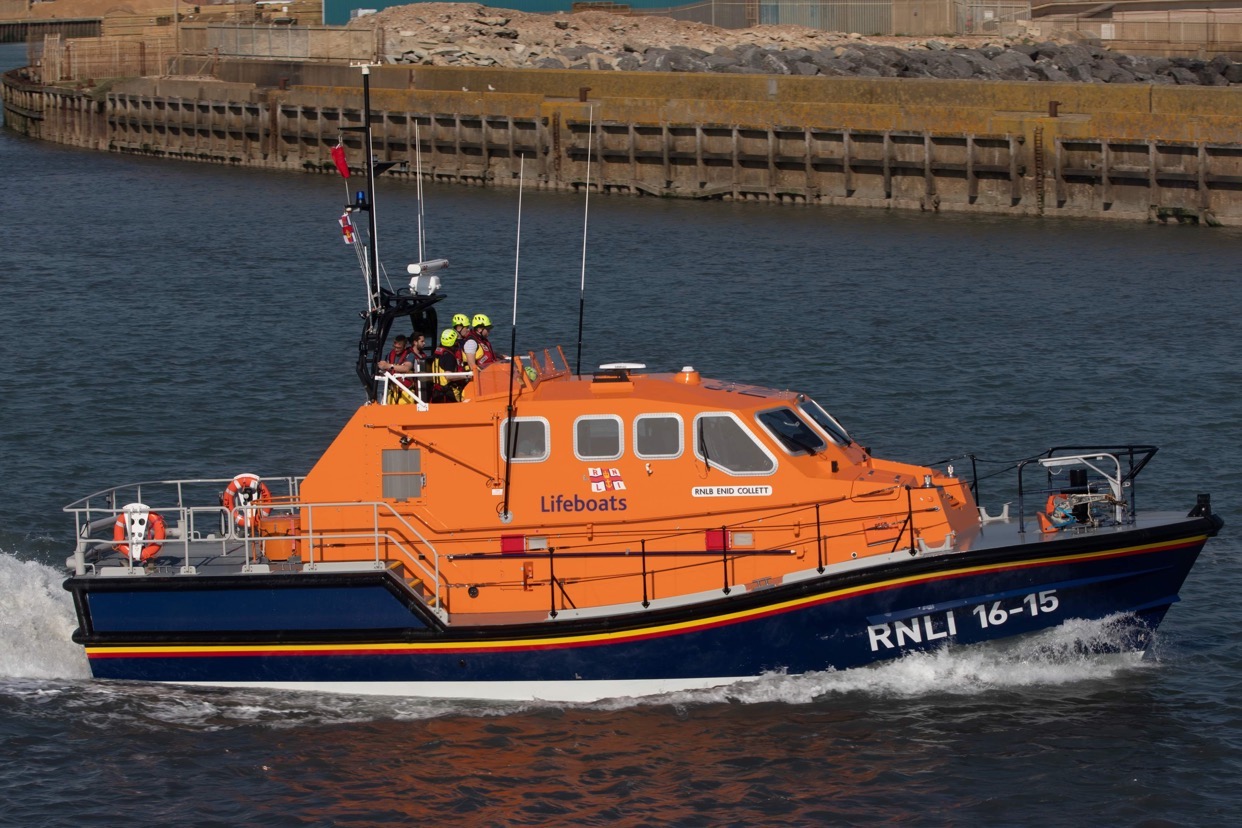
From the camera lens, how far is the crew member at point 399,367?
44.2 feet

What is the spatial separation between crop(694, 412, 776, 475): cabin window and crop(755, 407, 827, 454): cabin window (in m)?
0.17

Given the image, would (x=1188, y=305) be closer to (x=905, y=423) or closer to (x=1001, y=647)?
(x=905, y=423)

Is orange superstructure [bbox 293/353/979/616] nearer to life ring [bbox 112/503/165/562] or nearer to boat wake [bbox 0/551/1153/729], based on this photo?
boat wake [bbox 0/551/1153/729]

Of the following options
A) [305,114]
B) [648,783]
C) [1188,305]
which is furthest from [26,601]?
[305,114]

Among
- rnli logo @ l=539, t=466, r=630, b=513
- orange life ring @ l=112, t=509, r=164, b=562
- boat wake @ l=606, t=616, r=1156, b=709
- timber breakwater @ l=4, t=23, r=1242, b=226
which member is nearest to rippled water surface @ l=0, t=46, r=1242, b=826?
boat wake @ l=606, t=616, r=1156, b=709

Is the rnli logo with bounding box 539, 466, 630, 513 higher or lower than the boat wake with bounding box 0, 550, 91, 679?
higher

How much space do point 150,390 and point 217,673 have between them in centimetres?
1134

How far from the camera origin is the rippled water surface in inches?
485

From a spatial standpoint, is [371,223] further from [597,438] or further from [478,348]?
[597,438]

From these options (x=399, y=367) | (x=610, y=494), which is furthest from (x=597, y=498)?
(x=399, y=367)

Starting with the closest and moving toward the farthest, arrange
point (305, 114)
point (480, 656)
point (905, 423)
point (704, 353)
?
point (480, 656)
point (905, 423)
point (704, 353)
point (305, 114)

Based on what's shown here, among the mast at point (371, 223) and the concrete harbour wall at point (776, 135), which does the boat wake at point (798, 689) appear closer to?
the mast at point (371, 223)

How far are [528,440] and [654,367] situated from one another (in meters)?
11.4

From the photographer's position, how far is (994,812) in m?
11.9
